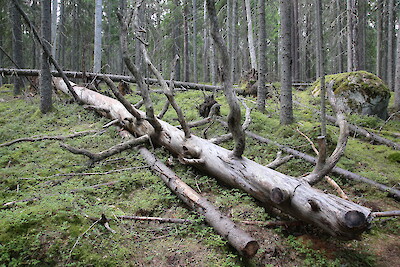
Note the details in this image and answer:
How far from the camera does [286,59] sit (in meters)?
6.86

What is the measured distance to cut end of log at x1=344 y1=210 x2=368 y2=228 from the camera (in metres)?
2.67

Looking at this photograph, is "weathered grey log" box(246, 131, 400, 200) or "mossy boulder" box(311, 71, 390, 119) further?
"mossy boulder" box(311, 71, 390, 119)

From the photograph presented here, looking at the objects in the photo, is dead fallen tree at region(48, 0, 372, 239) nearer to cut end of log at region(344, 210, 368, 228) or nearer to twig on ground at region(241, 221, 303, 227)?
cut end of log at region(344, 210, 368, 228)

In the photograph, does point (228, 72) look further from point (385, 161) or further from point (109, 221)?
point (385, 161)

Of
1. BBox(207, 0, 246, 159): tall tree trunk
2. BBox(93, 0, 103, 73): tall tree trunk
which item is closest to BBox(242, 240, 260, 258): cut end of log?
BBox(207, 0, 246, 159): tall tree trunk

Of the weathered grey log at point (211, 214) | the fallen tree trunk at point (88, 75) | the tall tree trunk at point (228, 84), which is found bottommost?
the weathered grey log at point (211, 214)

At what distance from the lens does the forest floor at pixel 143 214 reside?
8.89 feet

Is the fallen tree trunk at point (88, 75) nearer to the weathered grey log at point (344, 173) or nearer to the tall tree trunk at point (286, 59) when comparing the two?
the tall tree trunk at point (286, 59)

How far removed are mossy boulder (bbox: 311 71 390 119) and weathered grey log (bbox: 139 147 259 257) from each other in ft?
27.0

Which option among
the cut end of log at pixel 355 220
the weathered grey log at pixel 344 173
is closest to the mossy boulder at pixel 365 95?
the weathered grey log at pixel 344 173

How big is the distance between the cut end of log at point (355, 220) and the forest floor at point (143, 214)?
0.52 m

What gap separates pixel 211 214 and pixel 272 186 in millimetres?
965

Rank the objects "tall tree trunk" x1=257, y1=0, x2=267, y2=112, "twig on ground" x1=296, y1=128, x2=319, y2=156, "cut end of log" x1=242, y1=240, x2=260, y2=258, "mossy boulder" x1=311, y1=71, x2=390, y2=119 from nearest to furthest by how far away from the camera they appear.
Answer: "cut end of log" x1=242, y1=240, x2=260, y2=258 < "twig on ground" x1=296, y1=128, x2=319, y2=156 < "tall tree trunk" x1=257, y1=0, x2=267, y2=112 < "mossy boulder" x1=311, y1=71, x2=390, y2=119

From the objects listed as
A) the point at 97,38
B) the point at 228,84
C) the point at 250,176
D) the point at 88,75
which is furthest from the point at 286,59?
the point at 97,38
